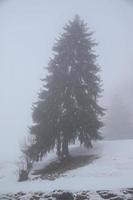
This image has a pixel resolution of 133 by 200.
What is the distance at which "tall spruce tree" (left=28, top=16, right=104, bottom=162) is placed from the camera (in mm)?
27172

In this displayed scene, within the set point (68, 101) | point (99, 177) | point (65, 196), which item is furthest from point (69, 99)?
point (65, 196)

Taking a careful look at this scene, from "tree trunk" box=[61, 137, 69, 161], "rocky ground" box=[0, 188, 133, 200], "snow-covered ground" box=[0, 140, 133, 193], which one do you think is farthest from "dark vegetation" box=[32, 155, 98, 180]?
"rocky ground" box=[0, 188, 133, 200]

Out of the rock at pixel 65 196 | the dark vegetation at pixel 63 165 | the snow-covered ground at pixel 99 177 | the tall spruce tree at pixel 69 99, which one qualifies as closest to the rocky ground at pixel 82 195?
the rock at pixel 65 196

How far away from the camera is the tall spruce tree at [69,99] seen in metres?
27.2

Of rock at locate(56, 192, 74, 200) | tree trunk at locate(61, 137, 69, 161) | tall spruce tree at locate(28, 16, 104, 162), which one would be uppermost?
tall spruce tree at locate(28, 16, 104, 162)

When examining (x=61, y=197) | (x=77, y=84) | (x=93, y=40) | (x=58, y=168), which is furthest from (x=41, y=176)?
(x=93, y=40)

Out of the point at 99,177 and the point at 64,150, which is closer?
the point at 99,177

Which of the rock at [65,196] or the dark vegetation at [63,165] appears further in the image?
the dark vegetation at [63,165]

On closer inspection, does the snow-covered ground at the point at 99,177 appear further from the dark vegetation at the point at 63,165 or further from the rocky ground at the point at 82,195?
the dark vegetation at the point at 63,165

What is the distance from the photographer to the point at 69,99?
28000mm

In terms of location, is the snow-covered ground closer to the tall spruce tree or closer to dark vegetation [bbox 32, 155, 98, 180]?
dark vegetation [bbox 32, 155, 98, 180]

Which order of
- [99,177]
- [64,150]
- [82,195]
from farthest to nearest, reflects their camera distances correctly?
[64,150]
[99,177]
[82,195]

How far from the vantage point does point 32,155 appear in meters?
27.1

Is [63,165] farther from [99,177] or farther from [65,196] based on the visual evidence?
[65,196]
